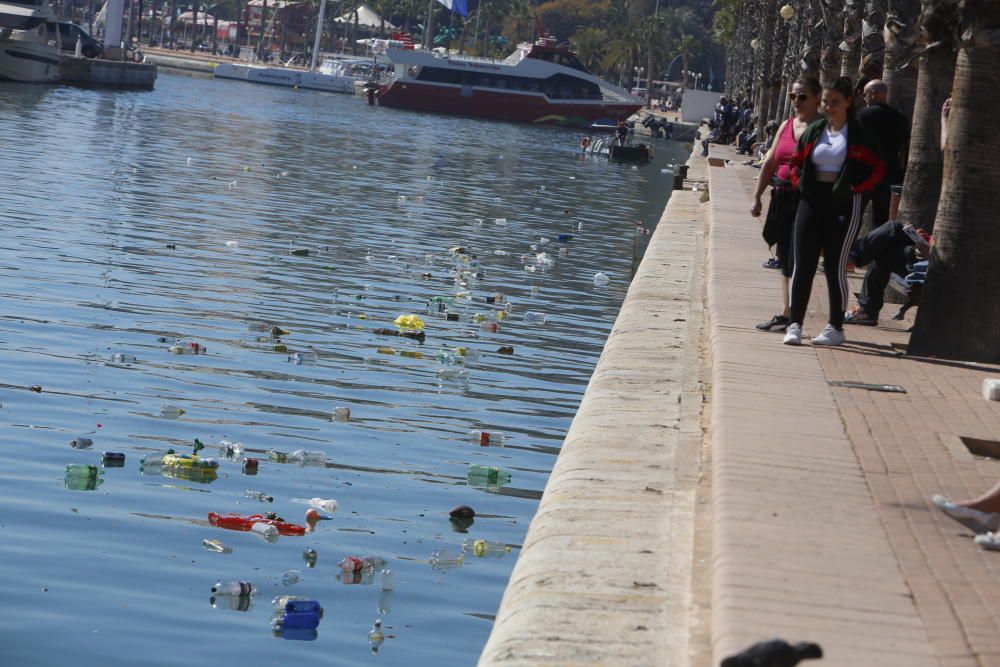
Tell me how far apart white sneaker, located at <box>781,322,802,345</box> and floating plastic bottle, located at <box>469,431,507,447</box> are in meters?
2.29

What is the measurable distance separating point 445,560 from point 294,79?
11643cm

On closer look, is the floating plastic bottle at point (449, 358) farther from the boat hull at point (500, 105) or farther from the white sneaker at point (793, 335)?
the boat hull at point (500, 105)

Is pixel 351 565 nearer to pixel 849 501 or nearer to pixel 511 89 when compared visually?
pixel 849 501

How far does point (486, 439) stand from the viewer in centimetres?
1088

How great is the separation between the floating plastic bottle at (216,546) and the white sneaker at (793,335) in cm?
374

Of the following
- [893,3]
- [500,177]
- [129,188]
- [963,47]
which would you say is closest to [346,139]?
[500,177]

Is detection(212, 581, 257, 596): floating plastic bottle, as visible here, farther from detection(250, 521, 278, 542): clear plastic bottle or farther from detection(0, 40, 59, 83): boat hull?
detection(0, 40, 59, 83): boat hull

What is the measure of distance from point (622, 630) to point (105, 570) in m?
3.33

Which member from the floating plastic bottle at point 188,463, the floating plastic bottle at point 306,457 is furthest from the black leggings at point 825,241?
the floating plastic bottle at point 188,463

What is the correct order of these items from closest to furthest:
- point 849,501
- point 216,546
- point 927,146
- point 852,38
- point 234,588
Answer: point 849,501 < point 234,588 < point 216,546 < point 927,146 < point 852,38

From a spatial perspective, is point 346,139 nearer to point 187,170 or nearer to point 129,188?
point 187,170

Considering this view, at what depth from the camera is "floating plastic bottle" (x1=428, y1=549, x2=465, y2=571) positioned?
7.91 m

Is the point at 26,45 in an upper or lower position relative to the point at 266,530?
lower

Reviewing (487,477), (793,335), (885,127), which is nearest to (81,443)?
(487,477)
